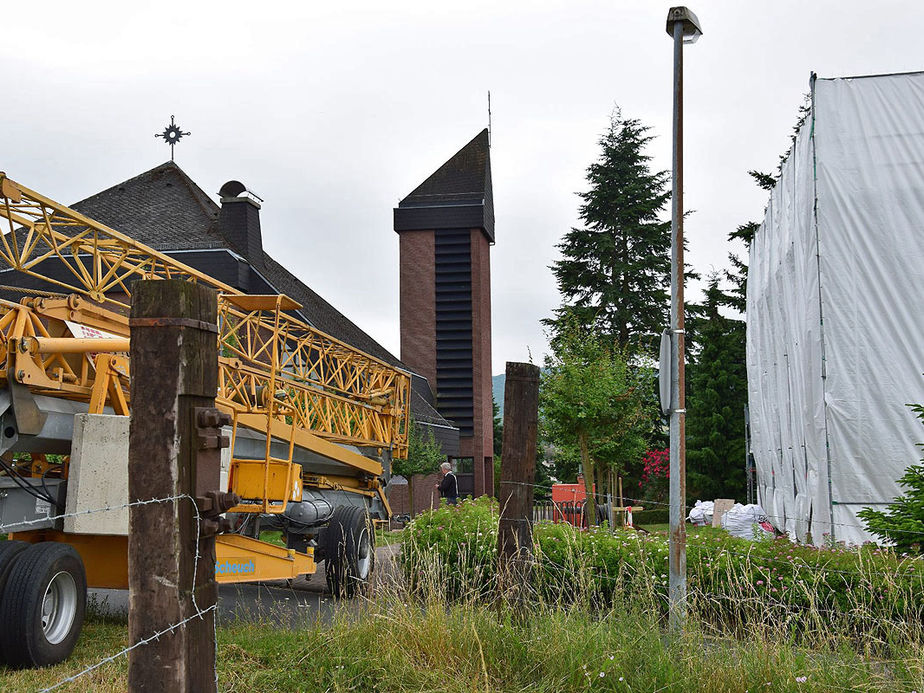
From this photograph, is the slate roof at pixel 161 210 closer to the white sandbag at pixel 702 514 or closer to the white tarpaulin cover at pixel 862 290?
the white sandbag at pixel 702 514

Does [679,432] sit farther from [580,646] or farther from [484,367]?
[484,367]

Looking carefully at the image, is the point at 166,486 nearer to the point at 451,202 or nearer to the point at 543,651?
the point at 543,651

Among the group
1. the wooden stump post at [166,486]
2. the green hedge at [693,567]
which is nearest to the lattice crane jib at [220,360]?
the green hedge at [693,567]

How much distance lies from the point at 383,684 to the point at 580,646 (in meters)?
1.20

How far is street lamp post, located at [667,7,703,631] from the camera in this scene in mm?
8055

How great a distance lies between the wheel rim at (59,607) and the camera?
7.32 meters

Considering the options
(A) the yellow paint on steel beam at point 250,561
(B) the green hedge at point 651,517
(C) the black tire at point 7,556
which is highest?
(C) the black tire at point 7,556

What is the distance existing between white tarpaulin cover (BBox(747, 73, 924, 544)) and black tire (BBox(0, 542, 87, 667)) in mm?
11060

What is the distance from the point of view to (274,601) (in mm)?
8484

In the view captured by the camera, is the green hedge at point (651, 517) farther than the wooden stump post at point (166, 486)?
Yes

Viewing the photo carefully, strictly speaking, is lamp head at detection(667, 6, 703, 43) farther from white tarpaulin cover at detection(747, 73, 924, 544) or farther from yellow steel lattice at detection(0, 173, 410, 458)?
white tarpaulin cover at detection(747, 73, 924, 544)

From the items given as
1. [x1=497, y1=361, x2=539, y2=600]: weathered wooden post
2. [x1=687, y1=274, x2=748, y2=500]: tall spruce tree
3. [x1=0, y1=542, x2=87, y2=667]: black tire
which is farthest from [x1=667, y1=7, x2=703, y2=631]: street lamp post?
[x1=687, y1=274, x2=748, y2=500]: tall spruce tree

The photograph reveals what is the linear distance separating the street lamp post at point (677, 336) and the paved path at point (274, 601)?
2328 mm

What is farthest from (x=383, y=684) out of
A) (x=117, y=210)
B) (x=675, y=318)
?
(x=117, y=210)
